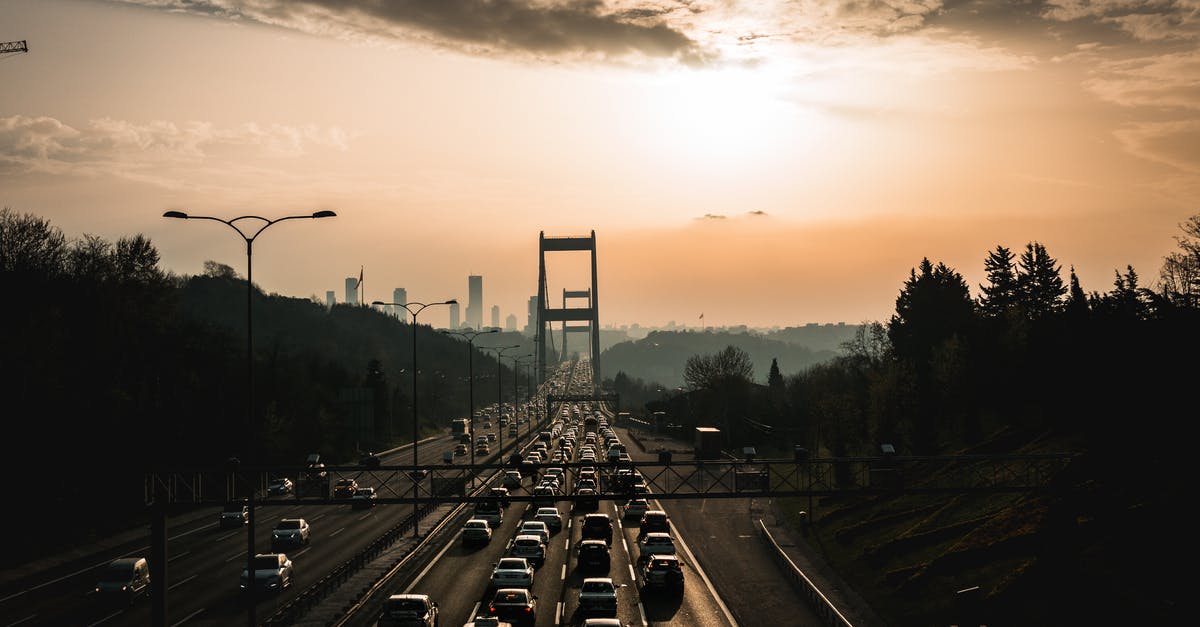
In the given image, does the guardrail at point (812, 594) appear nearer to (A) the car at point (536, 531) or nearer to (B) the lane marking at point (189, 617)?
(A) the car at point (536, 531)

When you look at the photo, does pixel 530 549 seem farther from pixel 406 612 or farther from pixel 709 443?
pixel 709 443

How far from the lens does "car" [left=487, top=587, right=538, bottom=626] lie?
36.2m

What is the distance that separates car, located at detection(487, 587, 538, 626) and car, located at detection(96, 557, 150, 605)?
17700mm

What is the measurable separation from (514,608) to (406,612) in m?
3.91

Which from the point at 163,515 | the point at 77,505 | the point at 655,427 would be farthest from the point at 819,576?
the point at 655,427

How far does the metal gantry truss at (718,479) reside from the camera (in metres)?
39.1

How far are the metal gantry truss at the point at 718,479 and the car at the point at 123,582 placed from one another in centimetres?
368

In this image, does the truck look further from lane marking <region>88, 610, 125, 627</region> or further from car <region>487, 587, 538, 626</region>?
lane marking <region>88, 610, 125, 627</region>

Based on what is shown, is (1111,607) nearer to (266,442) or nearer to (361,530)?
(361,530)

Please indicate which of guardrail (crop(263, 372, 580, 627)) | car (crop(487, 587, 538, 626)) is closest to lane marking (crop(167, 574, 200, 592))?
guardrail (crop(263, 372, 580, 627))

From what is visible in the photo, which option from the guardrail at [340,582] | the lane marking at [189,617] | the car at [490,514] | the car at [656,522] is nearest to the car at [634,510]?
the car at [656,522]

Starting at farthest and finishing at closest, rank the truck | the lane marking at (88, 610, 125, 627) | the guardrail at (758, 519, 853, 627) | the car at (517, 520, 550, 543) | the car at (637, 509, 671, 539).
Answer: the truck → the car at (637, 509, 671, 539) → the car at (517, 520, 550, 543) → the lane marking at (88, 610, 125, 627) → the guardrail at (758, 519, 853, 627)

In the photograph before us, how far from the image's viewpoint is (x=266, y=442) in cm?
8688

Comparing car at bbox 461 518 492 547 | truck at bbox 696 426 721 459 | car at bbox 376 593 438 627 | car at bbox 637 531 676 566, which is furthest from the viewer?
truck at bbox 696 426 721 459
